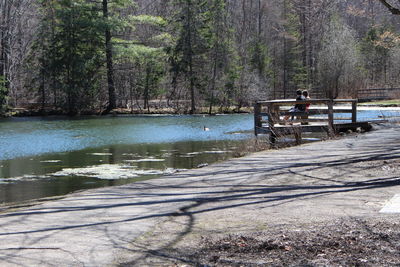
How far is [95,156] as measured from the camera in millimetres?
19000

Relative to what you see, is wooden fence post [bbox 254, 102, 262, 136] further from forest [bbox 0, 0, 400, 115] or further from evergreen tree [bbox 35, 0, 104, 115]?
evergreen tree [bbox 35, 0, 104, 115]

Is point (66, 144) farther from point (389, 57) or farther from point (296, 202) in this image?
point (389, 57)

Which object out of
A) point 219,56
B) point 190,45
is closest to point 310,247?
point 190,45

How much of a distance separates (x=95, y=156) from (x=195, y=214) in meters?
12.9

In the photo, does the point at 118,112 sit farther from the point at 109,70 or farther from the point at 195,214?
the point at 195,214

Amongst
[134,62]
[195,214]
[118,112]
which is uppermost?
[134,62]

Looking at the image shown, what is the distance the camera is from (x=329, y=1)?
11312 mm

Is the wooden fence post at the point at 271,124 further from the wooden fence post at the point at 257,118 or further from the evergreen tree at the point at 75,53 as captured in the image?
the evergreen tree at the point at 75,53

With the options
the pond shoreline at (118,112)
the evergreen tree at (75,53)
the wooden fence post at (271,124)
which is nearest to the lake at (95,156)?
the wooden fence post at (271,124)

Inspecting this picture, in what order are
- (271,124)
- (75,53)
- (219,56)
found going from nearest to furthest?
(271,124) → (75,53) → (219,56)

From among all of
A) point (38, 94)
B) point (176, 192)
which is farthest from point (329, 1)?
point (38, 94)

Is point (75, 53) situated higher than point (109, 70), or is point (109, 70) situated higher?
point (75, 53)

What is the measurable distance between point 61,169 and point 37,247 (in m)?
10.6

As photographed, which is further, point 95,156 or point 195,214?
point 95,156
